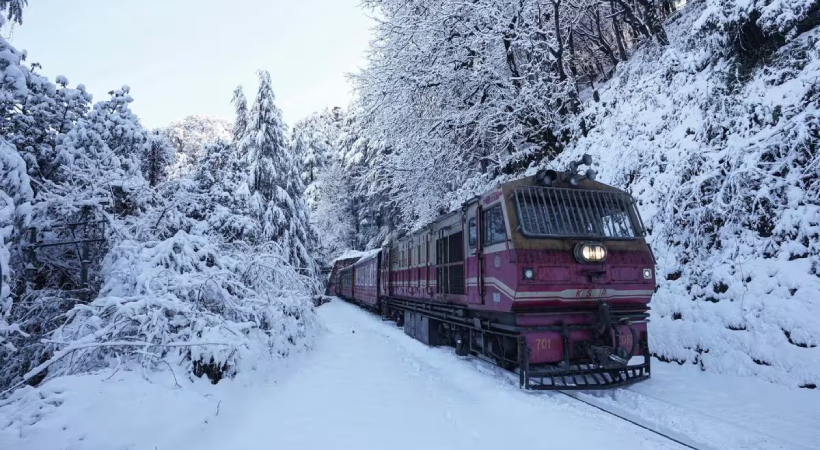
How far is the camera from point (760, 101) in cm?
761

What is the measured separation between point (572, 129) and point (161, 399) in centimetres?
1318

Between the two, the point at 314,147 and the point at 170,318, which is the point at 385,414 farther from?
the point at 314,147

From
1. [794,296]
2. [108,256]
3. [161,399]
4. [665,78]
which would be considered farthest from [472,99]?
[161,399]

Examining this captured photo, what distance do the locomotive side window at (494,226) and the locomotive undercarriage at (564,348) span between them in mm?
1179

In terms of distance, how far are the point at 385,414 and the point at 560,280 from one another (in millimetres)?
3026

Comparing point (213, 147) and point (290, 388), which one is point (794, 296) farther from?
point (213, 147)

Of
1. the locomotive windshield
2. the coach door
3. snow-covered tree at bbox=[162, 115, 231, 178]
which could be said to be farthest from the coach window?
snow-covered tree at bbox=[162, 115, 231, 178]

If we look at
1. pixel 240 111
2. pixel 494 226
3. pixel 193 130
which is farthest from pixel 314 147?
pixel 494 226

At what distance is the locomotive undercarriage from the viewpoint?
19.4ft

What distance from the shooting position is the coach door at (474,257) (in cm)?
735

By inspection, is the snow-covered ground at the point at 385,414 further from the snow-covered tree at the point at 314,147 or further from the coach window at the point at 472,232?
the snow-covered tree at the point at 314,147

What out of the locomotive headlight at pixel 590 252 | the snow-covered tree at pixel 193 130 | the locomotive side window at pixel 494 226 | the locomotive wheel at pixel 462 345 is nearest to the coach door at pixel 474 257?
the locomotive side window at pixel 494 226

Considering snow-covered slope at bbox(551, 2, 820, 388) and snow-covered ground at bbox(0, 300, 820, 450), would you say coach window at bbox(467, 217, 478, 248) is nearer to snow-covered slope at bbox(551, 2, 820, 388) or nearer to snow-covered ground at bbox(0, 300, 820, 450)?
snow-covered ground at bbox(0, 300, 820, 450)

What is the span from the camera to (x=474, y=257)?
25.3 ft
